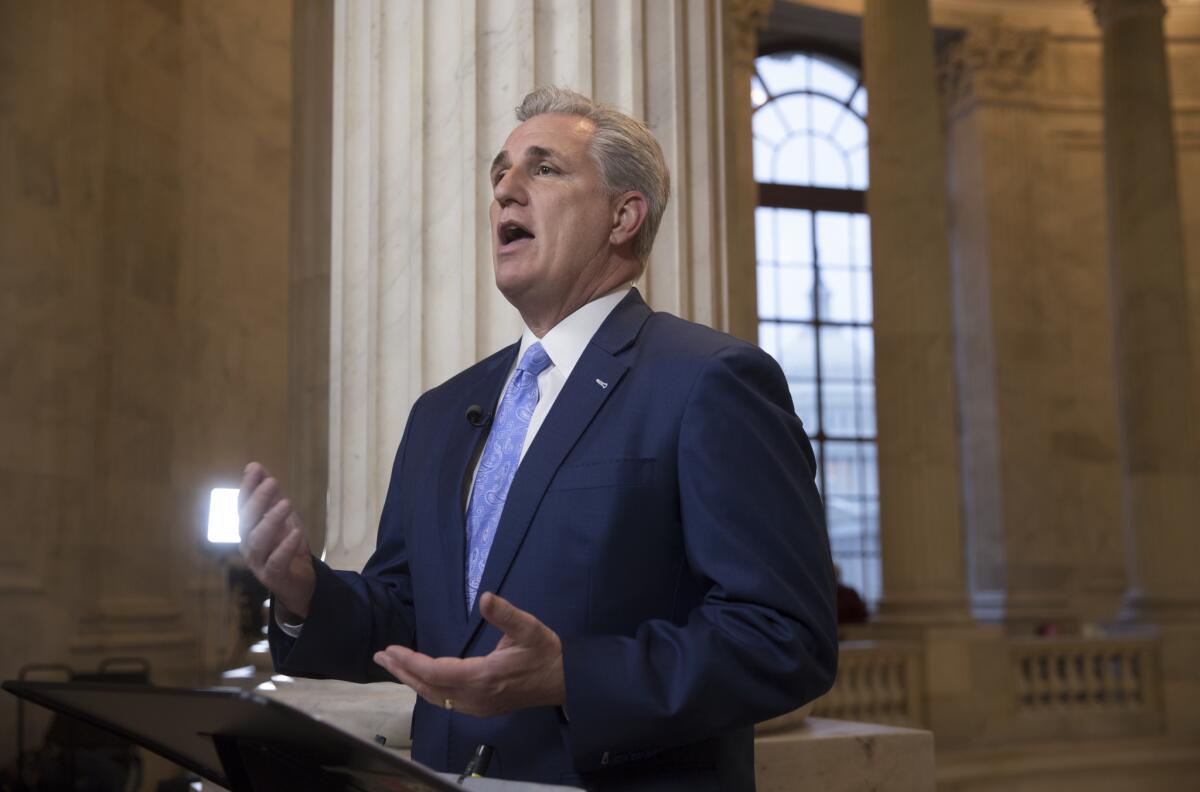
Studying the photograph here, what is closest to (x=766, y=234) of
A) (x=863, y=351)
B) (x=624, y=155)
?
(x=863, y=351)

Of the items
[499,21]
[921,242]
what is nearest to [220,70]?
[921,242]

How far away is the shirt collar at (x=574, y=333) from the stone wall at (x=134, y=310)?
8523mm

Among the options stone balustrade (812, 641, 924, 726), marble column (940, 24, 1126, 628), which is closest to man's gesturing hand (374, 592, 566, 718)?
stone balustrade (812, 641, 924, 726)

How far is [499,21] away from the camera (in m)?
4.52

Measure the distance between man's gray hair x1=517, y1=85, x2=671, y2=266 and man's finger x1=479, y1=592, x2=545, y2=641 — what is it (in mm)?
1166

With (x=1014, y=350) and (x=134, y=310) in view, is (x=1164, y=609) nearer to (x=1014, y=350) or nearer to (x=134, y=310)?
(x=1014, y=350)

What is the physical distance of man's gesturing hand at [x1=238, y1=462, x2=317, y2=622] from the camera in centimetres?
249

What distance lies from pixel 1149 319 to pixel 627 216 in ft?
48.0

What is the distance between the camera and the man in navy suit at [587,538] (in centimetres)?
227

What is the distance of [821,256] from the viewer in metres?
22.2

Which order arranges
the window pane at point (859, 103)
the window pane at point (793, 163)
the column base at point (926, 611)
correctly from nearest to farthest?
the column base at point (926, 611), the window pane at point (793, 163), the window pane at point (859, 103)

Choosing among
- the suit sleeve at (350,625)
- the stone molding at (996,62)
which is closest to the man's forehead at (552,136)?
the suit sleeve at (350,625)

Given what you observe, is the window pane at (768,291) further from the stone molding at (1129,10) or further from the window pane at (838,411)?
the stone molding at (1129,10)

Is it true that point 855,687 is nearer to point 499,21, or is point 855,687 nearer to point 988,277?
point 988,277
